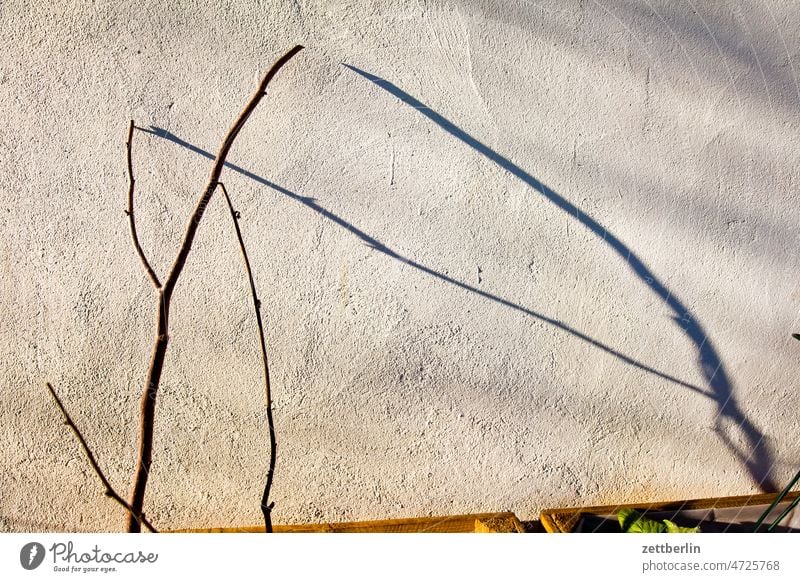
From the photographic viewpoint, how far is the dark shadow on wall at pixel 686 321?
201 cm

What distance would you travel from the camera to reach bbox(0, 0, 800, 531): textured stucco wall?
1.96 m

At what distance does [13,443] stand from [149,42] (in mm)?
1185

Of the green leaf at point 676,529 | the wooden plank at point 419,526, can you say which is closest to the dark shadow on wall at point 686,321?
the green leaf at point 676,529

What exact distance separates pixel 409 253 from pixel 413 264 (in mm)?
33

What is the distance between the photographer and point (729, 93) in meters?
2.04

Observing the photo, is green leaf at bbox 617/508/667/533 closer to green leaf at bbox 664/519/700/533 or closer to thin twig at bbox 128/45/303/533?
green leaf at bbox 664/519/700/533

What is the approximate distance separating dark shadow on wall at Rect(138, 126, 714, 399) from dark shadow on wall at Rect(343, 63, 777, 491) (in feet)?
0.22

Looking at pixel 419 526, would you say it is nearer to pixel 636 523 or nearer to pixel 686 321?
pixel 636 523

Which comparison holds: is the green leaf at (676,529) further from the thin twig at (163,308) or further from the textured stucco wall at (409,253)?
the thin twig at (163,308)

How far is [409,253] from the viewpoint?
2.06 metres

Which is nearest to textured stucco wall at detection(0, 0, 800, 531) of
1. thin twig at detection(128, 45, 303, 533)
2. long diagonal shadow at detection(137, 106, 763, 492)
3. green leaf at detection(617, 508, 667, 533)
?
long diagonal shadow at detection(137, 106, 763, 492)

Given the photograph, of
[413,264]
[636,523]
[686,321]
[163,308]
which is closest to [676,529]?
[636,523]
